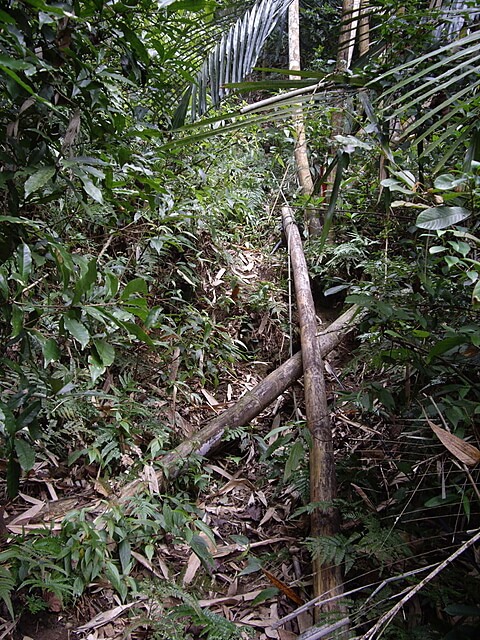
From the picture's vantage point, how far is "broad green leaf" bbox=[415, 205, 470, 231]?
1.17 meters

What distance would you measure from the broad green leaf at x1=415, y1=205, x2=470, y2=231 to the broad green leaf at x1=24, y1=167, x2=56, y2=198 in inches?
39.1

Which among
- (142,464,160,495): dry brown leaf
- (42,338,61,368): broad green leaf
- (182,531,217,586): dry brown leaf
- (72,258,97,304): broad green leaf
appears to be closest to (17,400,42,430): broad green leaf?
(42,338,61,368): broad green leaf

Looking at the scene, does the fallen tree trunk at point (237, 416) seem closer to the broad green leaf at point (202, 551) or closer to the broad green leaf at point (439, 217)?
the broad green leaf at point (202, 551)

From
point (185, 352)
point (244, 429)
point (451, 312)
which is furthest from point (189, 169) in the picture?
point (451, 312)

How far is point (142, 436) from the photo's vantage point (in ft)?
7.84

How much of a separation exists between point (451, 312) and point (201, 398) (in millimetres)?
1585

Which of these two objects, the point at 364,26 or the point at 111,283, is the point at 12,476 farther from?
the point at 364,26

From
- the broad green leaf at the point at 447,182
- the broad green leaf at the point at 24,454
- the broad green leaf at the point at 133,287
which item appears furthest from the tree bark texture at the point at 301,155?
the broad green leaf at the point at 24,454

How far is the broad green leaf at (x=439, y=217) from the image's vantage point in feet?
3.82

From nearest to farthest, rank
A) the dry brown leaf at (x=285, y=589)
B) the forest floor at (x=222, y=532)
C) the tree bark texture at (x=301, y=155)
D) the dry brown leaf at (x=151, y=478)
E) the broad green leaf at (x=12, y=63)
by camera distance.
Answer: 1. the broad green leaf at (x=12, y=63)
2. the forest floor at (x=222, y=532)
3. the dry brown leaf at (x=285, y=589)
4. the dry brown leaf at (x=151, y=478)
5. the tree bark texture at (x=301, y=155)

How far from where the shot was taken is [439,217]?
1.18m

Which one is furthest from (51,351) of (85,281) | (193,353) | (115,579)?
(193,353)

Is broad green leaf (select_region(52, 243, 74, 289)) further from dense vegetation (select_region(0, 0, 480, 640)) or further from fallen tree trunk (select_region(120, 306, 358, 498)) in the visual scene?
fallen tree trunk (select_region(120, 306, 358, 498))

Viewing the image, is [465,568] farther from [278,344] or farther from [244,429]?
[278,344]
